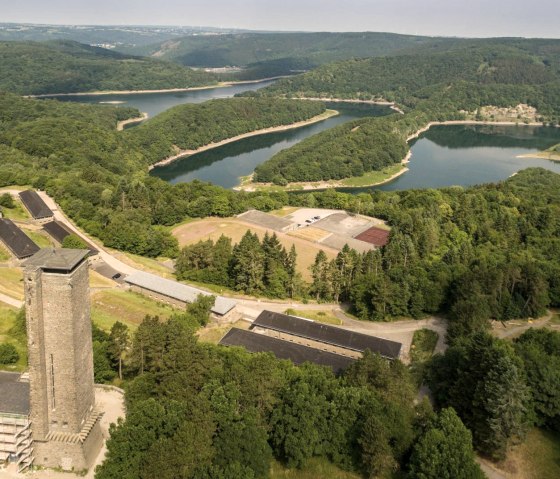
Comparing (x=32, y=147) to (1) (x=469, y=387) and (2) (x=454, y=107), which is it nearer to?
(1) (x=469, y=387)

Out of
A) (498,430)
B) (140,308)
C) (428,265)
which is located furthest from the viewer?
(428,265)

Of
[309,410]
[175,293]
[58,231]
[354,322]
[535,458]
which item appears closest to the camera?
[309,410]

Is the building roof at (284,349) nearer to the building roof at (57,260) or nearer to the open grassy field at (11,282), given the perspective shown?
the building roof at (57,260)

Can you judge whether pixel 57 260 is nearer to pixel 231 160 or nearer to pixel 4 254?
pixel 4 254

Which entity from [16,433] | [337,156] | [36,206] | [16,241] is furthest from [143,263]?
[337,156]

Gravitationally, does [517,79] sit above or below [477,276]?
above

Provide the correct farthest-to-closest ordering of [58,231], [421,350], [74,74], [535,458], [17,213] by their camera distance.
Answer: [74,74] → [17,213] → [58,231] → [421,350] → [535,458]

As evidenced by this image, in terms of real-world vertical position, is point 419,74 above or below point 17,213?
above

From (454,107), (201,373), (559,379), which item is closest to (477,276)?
(559,379)
